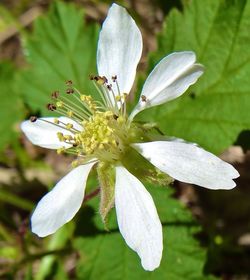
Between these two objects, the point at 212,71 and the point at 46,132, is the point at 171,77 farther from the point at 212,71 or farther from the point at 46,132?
the point at 46,132

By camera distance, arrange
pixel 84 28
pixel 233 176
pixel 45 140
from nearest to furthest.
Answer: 1. pixel 233 176
2. pixel 45 140
3. pixel 84 28

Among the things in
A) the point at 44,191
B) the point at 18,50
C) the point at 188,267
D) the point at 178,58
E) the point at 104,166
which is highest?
the point at 178,58

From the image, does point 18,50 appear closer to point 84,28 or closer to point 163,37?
point 84,28

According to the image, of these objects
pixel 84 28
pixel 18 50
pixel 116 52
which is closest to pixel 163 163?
pixel 116 52

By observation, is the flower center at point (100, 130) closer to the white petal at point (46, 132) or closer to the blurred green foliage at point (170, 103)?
the white petal at point (46, 132)

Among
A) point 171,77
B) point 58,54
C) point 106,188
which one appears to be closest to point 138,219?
point 106,188

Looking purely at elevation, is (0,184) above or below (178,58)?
below

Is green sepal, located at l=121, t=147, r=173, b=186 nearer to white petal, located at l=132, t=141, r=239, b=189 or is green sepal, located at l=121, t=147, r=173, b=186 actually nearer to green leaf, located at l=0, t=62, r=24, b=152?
white petal, located at l=132, t=141, r=239, b=189
